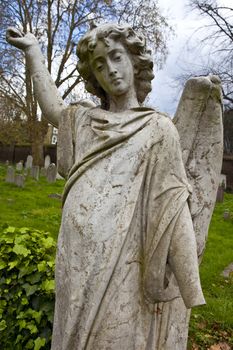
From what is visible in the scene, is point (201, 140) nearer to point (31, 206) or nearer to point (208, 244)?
point (208, 244)

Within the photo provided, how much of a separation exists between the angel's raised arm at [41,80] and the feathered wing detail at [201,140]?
642mm

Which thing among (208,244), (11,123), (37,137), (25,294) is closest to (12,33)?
(25,294)

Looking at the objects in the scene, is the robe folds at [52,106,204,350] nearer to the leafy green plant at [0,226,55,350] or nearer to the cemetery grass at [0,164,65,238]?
the leafy green plant at [0,226,55,350]

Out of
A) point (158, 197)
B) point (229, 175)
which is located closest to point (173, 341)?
point (158, 197)

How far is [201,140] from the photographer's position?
2.23 m

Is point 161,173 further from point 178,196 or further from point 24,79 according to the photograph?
point 24,79

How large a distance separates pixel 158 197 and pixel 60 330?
738 millimetres

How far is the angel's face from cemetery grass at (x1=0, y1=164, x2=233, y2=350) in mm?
3909

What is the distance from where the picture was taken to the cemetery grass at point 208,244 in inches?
215

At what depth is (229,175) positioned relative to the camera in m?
27.4

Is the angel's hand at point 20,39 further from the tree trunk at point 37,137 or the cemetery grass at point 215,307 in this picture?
the tree trunk at point 37,137

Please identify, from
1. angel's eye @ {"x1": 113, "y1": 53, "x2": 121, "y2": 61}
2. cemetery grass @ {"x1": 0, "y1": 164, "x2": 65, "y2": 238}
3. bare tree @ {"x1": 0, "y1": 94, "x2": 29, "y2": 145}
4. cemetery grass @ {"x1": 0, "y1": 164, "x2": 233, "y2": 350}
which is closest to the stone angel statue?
angel's eye @ {"x1": 113, "y1": 53, "x2": 121, "y2": 61}

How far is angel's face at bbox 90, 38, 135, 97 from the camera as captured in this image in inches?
78.6

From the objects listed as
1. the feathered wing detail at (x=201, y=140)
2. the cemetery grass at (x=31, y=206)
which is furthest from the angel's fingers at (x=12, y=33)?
the cemetery grass at (x=31, y=206)
